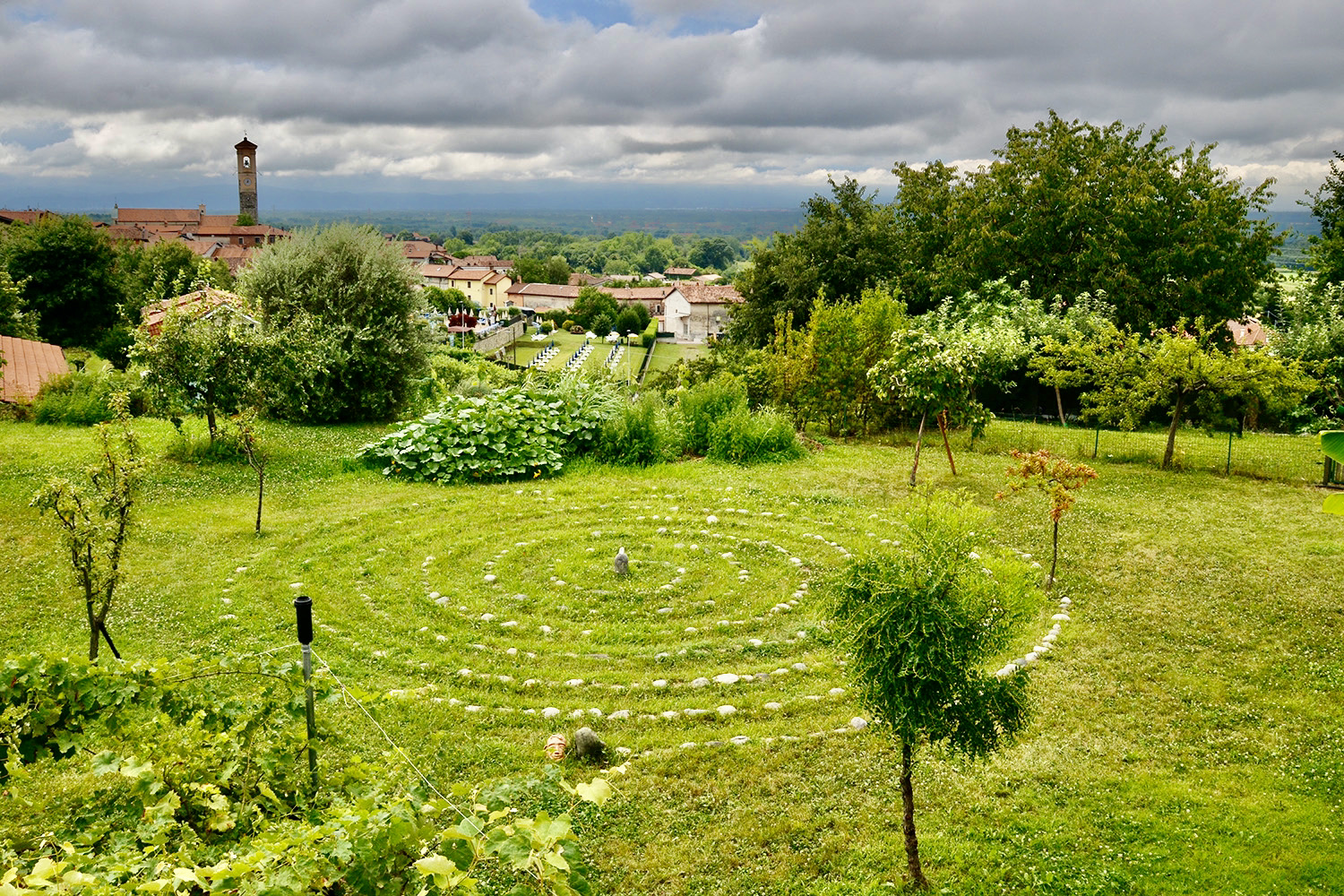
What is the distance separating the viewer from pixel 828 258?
27.4 m

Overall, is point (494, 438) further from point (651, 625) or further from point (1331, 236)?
point (1331, 236)

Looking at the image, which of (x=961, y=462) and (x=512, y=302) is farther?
(x=512, y=302)

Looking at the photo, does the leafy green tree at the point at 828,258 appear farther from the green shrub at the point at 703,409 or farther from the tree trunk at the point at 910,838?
the tree trunk at the point at 910,838

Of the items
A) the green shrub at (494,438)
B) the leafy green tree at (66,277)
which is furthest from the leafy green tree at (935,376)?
the leafy green tree at (66,277)

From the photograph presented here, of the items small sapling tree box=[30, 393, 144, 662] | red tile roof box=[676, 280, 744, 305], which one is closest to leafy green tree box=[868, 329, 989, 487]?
small sapling tree box=[30, 393, 144, 662]

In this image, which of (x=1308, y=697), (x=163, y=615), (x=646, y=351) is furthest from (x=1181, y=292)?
(x=646, y=351)

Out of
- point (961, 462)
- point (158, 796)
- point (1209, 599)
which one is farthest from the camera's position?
point (961, 462)

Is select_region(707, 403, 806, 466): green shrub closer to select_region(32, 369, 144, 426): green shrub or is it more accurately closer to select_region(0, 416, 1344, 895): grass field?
select_region(0, 416, 1344, 895): grass field

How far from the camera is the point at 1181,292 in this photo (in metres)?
23.8

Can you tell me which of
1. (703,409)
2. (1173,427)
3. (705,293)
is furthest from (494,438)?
(705,293)

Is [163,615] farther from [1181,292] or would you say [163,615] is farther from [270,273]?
[1181,292]

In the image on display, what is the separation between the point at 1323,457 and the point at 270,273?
71.1ft

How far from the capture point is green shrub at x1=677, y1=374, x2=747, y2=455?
55.8 ft

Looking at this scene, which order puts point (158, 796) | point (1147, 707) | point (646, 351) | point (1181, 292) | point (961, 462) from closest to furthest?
1. point (158, 796)
2. point (1147, 707)
3. point (961, 462)
4. point (1181, 292)
5. point (646, 351)
